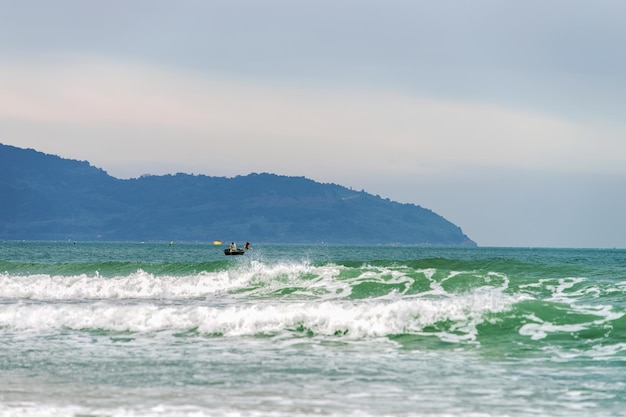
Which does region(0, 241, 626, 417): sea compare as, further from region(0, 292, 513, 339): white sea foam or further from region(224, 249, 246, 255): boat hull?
region(224, 249, 246, 255): boat hull

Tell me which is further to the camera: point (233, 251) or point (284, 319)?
point (233, 251)

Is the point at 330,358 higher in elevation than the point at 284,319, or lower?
lower

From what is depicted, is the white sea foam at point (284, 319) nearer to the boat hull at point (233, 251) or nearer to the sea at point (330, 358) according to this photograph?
the sea at point (330, 358)

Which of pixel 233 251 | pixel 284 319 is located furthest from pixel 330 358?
pixel 233 251

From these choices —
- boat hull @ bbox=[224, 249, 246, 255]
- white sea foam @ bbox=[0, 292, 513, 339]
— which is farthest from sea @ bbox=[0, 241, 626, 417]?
boat hull @ bbox=[224, 249, 246, 255]

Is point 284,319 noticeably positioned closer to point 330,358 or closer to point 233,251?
point 330,358

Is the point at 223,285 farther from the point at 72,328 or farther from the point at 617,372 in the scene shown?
the point at 617,372

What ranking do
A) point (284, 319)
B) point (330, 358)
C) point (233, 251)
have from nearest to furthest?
point (330, 358), point (284, 319), point (233, 251)

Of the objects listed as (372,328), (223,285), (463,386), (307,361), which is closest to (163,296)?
(223,285)

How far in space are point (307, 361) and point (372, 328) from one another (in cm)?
421

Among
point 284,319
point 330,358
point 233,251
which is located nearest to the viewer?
point 330,358

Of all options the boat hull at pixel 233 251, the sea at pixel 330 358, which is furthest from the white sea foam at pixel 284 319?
the boat hull at pixel 233 251

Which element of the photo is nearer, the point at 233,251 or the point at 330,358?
the point at 330,358

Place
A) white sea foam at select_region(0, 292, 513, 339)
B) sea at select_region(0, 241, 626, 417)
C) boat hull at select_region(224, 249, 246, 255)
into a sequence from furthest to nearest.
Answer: boat hull at select_region(224, 249, 246, 255) → white sea foam at select_region(0, 292, 513, 339) → sea at select_region(0, 241, 626, 417)
